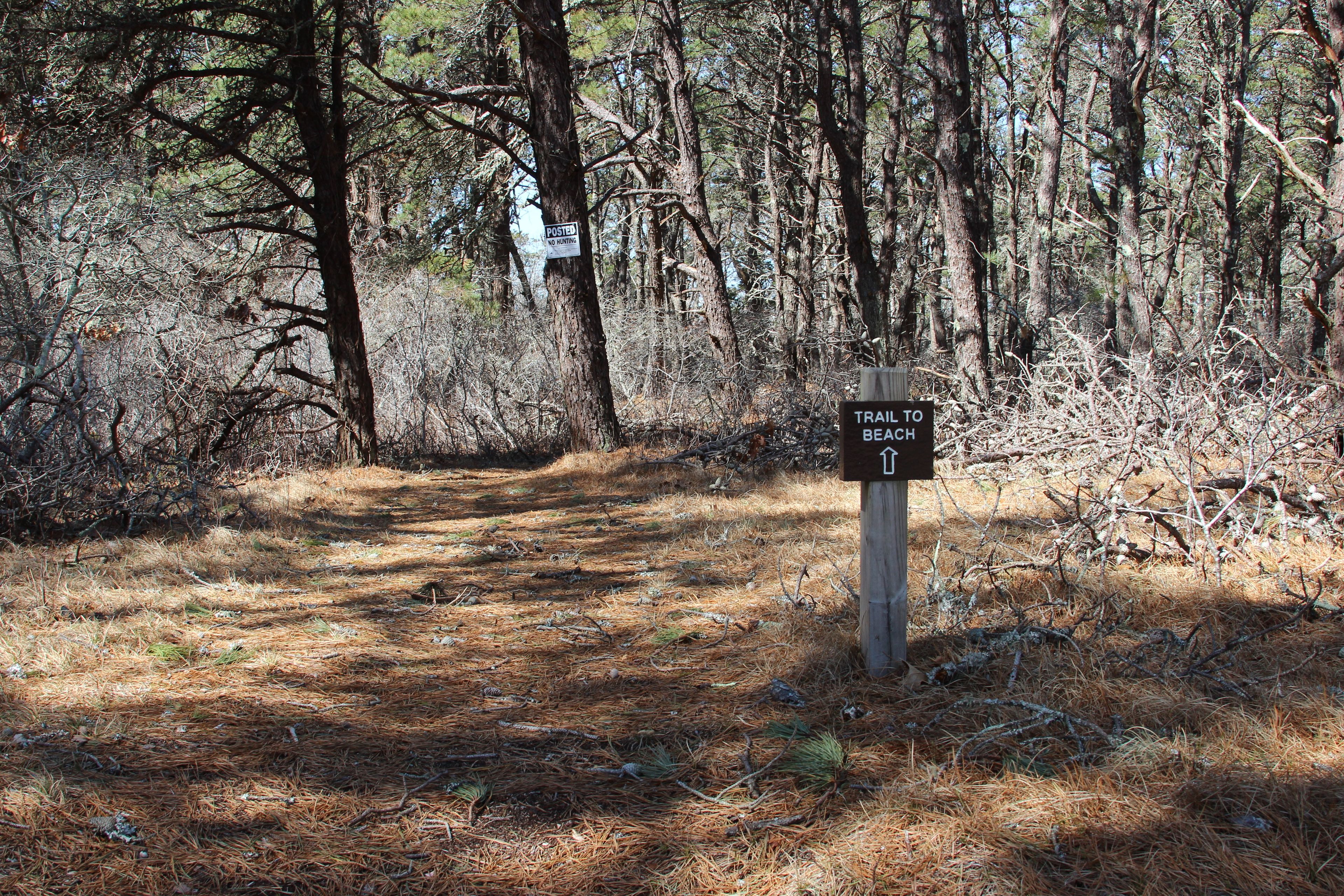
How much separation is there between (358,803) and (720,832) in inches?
42.3

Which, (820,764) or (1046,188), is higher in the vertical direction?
(1046,188)

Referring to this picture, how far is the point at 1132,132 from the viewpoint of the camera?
10719mm

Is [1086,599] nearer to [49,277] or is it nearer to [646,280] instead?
[49,277]

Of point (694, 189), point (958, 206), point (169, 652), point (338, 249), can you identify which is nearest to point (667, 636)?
point (169, 652)

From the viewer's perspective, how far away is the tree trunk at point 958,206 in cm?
860

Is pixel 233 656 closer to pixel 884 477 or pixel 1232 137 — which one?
pixel 884 477

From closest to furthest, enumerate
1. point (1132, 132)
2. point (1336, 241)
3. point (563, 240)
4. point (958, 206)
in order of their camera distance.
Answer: point (1336, 241) → point (958, 206) → point (563, 240) → point (1132, 132)

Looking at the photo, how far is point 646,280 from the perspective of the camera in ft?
101

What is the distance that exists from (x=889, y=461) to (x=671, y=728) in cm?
124

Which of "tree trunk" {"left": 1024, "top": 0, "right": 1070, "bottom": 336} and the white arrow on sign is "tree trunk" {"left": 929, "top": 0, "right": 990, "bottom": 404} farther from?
the white arrow on sign

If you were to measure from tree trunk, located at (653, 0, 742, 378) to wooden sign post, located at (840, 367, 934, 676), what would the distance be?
8858mm

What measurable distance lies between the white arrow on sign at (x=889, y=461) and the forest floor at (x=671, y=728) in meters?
0.78

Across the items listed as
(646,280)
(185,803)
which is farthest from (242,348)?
(646,280)

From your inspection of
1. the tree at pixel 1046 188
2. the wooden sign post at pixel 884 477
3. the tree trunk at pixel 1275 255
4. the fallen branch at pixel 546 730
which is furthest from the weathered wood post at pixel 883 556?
the tree trunk at pixel 1275 255
